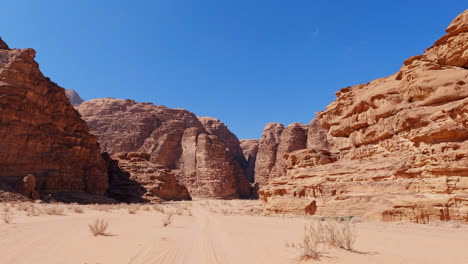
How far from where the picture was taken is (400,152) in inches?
433

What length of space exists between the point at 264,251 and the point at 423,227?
520 cm

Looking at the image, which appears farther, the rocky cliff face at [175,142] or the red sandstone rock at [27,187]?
the rocky cliff face at [175,142]

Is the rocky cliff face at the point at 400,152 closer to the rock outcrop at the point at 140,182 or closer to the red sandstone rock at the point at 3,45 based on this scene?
the rock outcrop at the point at 140,182

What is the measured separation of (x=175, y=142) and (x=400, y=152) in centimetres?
6337

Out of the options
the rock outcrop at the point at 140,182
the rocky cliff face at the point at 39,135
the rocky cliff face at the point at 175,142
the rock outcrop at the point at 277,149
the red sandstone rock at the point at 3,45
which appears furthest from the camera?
the rock outcrop at the point at 277,149

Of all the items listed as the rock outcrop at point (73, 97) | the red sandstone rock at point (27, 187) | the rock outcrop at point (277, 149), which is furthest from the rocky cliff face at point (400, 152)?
the rock outcrop at point (73, 97)

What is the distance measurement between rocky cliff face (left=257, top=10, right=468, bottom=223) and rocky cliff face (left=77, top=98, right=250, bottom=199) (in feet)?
139

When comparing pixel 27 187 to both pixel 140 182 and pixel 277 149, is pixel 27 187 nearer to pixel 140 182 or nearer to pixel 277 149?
pixel 140 182

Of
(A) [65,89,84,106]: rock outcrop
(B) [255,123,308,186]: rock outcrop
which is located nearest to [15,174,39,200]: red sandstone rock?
(B) [255,123,308,186]: rock outcrop

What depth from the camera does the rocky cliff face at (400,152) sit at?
8219mm

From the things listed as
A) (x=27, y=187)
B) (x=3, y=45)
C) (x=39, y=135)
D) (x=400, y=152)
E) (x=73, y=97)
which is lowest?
(x=27, y=187)

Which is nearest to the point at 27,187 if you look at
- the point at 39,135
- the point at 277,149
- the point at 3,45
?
the point at 39,135

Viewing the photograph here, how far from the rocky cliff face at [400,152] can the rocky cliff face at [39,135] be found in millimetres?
23945

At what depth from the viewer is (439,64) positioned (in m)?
11.7
